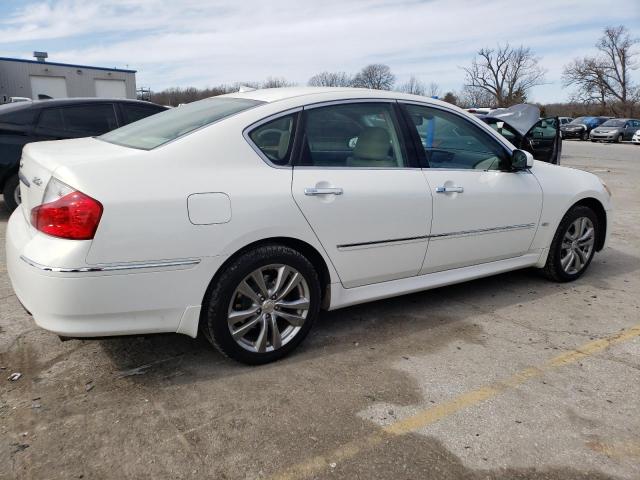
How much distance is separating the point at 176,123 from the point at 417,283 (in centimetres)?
194

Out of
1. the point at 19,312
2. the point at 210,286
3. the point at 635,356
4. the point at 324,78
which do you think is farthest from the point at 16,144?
the point at 324,78

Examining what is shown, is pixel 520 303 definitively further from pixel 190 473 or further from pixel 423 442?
pixel 190 473

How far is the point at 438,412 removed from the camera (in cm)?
272

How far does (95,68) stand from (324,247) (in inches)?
→ 1487

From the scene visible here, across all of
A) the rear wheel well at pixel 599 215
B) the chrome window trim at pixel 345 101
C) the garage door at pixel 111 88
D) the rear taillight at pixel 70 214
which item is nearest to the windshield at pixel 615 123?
the rear wheel well at pixel 599 215

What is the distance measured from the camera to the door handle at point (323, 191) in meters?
3.11

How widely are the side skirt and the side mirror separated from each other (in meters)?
0.75

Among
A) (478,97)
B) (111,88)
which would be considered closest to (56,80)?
(111,88)

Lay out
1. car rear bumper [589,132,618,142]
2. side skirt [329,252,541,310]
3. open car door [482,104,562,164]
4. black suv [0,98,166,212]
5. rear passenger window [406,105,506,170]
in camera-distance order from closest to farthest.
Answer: side skirt [329,252,541,310], rear passenger window [406,105,506,170], black suv [0,98,166,212], open car door [482,104,562,164], car rear bumper [589,132,618,142]

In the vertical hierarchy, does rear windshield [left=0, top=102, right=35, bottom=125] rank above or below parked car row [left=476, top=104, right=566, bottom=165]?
above

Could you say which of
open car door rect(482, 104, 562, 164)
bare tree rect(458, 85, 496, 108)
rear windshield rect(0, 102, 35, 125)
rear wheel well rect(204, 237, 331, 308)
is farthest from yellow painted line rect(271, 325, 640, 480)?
bare tree rect(458, 85, 496, 108)

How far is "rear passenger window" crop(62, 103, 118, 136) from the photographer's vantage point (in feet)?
23.3

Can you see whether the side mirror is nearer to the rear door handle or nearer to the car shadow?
the car shadow

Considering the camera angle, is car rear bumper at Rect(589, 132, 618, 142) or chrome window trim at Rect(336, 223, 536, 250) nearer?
chrome window trim at Rect(336, 223, 536, 250)
